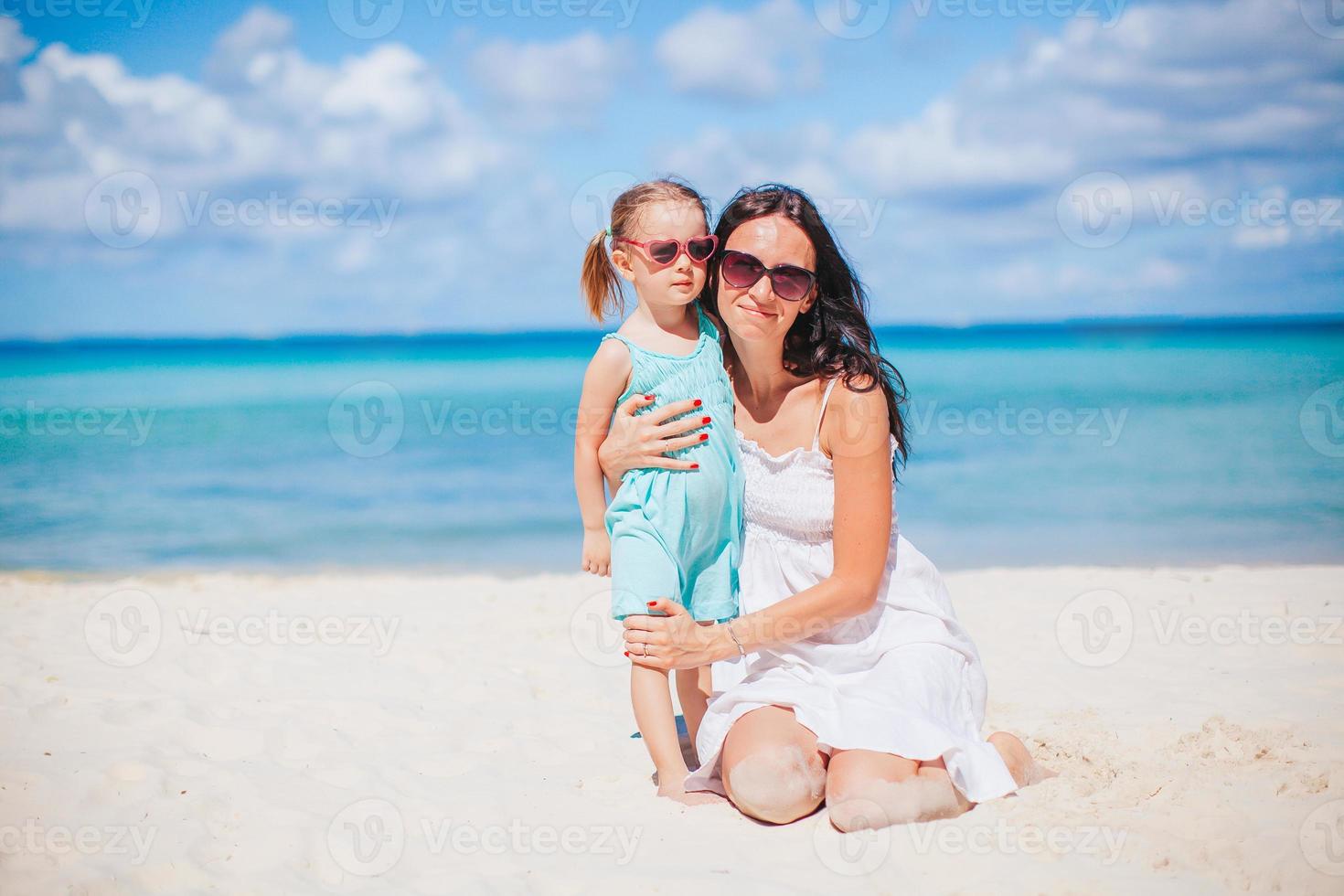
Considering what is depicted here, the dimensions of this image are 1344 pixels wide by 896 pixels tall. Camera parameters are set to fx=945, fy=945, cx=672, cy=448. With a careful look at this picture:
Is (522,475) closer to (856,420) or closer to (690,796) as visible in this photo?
(690,796)

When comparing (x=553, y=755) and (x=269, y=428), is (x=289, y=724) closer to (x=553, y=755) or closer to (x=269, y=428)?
(x=553, y=755)

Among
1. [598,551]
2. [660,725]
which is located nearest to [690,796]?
[660,725]

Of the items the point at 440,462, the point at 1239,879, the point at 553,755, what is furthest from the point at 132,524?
the point at 1239,879

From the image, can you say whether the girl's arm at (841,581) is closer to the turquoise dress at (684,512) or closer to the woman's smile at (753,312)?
the turquoise dress at (684,512)

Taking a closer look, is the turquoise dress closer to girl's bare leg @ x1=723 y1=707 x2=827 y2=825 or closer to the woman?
the woman

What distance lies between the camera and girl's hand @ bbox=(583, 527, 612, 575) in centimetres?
369

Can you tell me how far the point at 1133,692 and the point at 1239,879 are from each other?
217 centimetres

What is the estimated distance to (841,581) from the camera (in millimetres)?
3244

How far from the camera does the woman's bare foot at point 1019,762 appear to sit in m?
3.29

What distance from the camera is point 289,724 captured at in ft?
13.5

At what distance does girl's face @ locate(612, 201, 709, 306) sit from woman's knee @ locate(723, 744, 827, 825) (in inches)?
64.6

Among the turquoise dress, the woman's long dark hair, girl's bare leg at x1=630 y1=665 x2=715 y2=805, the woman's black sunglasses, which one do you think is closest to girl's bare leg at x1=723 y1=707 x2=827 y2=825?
girl's bare leg at x1=630 y1=665 x2=715 y2=805

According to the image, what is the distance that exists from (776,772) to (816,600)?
0.58 m

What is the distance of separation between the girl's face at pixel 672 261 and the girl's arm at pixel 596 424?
256mm
